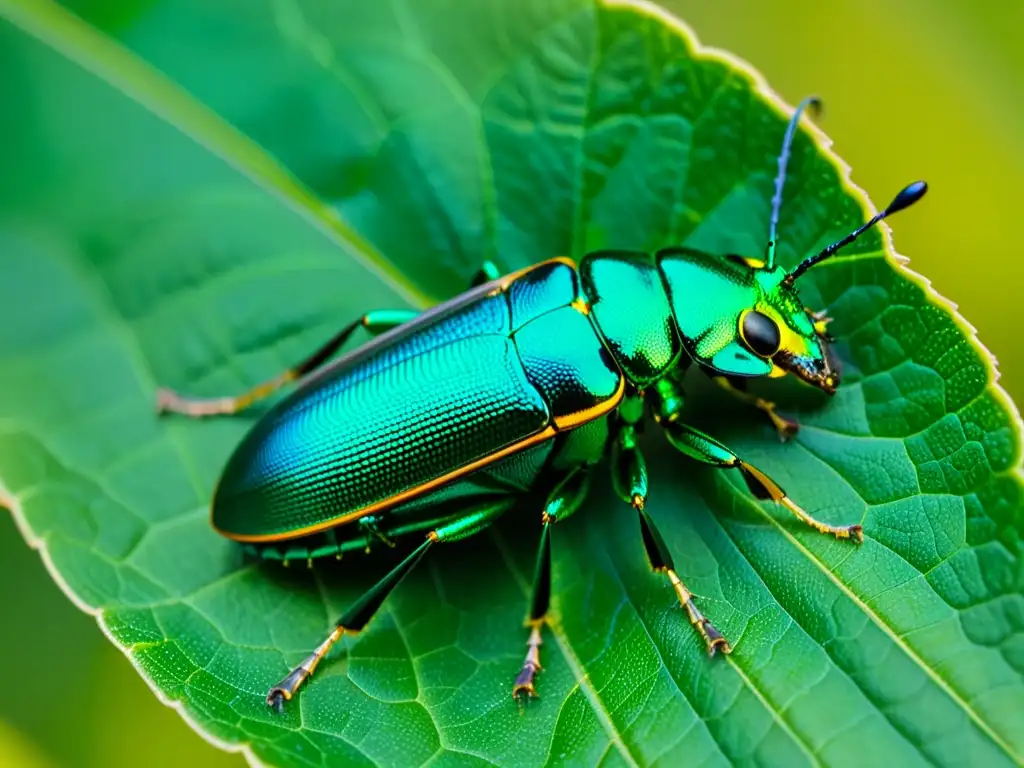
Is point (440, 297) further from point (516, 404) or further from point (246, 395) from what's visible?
point (246, 395)

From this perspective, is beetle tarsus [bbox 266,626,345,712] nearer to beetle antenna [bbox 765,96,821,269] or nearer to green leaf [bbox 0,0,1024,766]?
green leaf [bbox 0,0,1024,766]

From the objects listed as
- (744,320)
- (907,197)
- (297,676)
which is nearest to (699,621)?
(744,320)

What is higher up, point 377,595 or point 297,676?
point 377,595

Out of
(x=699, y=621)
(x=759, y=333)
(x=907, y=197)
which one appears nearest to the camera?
(x=699, y=621)

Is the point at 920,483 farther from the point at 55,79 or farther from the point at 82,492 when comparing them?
the point at 55,79

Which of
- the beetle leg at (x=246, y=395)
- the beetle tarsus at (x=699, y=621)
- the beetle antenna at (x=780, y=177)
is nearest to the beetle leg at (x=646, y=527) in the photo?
the beetle tarsus at (x=699, y=621)

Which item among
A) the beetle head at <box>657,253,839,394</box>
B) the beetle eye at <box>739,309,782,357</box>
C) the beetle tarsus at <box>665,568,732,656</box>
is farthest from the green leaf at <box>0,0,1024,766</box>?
the beetle eye at <box>739,309,782,357</box>
